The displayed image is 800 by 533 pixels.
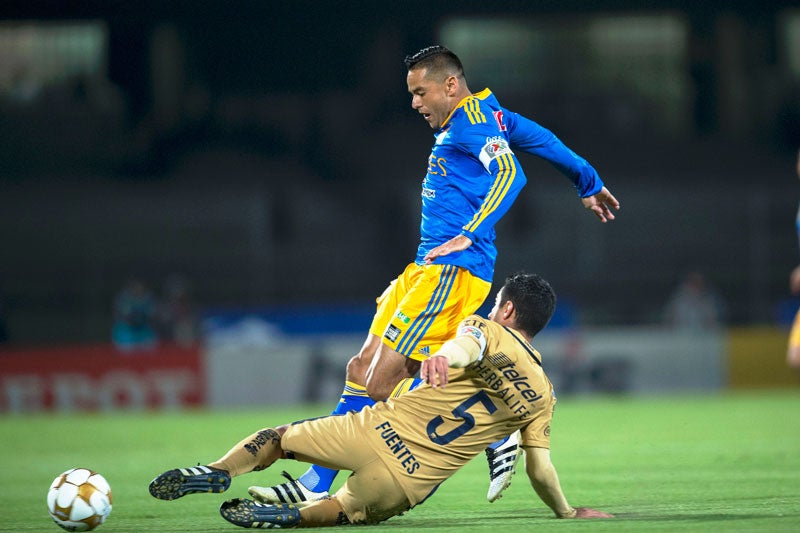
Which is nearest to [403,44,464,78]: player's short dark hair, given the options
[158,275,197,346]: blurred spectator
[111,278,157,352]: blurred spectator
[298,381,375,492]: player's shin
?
[298,381,375,492]: player's shin

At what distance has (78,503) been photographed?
19.2 ft

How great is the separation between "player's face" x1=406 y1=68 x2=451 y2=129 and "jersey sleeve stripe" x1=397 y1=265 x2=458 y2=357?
0.89m

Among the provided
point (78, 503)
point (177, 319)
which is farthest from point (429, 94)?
point (177, 319)

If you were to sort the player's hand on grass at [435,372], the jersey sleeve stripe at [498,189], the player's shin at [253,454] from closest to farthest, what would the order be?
the player's hand on grass at [435,372], the player's shin at [253,454], the jersey sleeve stripe at [498,189]

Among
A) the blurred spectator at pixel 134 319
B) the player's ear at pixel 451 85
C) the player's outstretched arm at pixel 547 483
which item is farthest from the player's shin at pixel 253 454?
A: the blurred spectator at pixel 134 319

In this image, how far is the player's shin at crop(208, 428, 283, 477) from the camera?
5660 mm

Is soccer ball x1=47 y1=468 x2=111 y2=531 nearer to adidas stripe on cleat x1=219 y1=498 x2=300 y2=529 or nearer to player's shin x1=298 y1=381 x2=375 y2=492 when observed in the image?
adidas stripe on cleat x1=219 y1=498 x2=300 y2=529

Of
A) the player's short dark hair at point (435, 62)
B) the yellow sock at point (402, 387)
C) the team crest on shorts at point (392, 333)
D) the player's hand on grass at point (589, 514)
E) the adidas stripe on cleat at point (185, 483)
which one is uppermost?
the player's short dark hair at point (435, 62)

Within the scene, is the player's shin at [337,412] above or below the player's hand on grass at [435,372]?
below

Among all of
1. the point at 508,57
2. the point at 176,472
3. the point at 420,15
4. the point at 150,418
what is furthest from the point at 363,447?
the point at 508,57

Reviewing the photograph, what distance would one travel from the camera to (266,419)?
15805 millimetres

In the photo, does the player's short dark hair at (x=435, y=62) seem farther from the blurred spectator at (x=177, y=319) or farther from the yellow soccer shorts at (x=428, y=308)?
the blurred spectator at (x=177, y=319)

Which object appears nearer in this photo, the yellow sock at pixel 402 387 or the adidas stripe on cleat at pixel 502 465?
the adidas stripe on cleat at pixel 502 465

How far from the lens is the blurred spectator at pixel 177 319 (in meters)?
21.5
